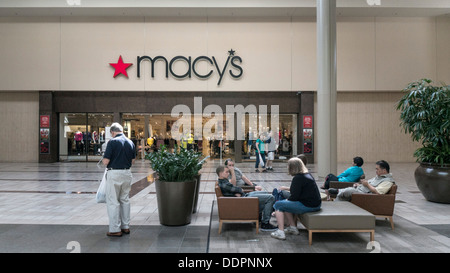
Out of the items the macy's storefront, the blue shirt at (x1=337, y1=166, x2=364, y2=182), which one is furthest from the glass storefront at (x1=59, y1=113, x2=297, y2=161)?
the blue shirt at (x1=337, y1=166, x2=364, y2=182)

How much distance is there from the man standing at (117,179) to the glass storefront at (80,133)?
13.2 metres

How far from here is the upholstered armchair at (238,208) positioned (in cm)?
441

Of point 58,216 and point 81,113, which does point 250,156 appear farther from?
point 58,216

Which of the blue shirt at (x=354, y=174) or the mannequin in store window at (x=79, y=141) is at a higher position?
the mannequin in store window at (x=79, y=141)

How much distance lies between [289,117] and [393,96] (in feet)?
17.9

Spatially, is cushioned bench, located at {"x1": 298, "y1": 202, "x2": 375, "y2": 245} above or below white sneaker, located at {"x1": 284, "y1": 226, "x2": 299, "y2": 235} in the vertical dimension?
above

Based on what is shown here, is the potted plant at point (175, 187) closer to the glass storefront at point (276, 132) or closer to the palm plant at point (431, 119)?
the palm plant at point (431, 119)

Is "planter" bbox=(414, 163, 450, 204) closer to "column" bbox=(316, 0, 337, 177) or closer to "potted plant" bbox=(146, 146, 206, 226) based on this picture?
"column" bbox=(316, 0, 337, 177)

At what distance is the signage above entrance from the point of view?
1586 centimetres

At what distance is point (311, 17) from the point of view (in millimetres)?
15922

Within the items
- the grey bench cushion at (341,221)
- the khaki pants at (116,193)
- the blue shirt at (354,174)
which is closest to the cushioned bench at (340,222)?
the grey bench cushion at (341,221)

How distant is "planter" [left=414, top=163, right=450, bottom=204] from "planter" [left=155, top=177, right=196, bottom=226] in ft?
16.6

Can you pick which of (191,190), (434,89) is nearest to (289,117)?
(434,89)
